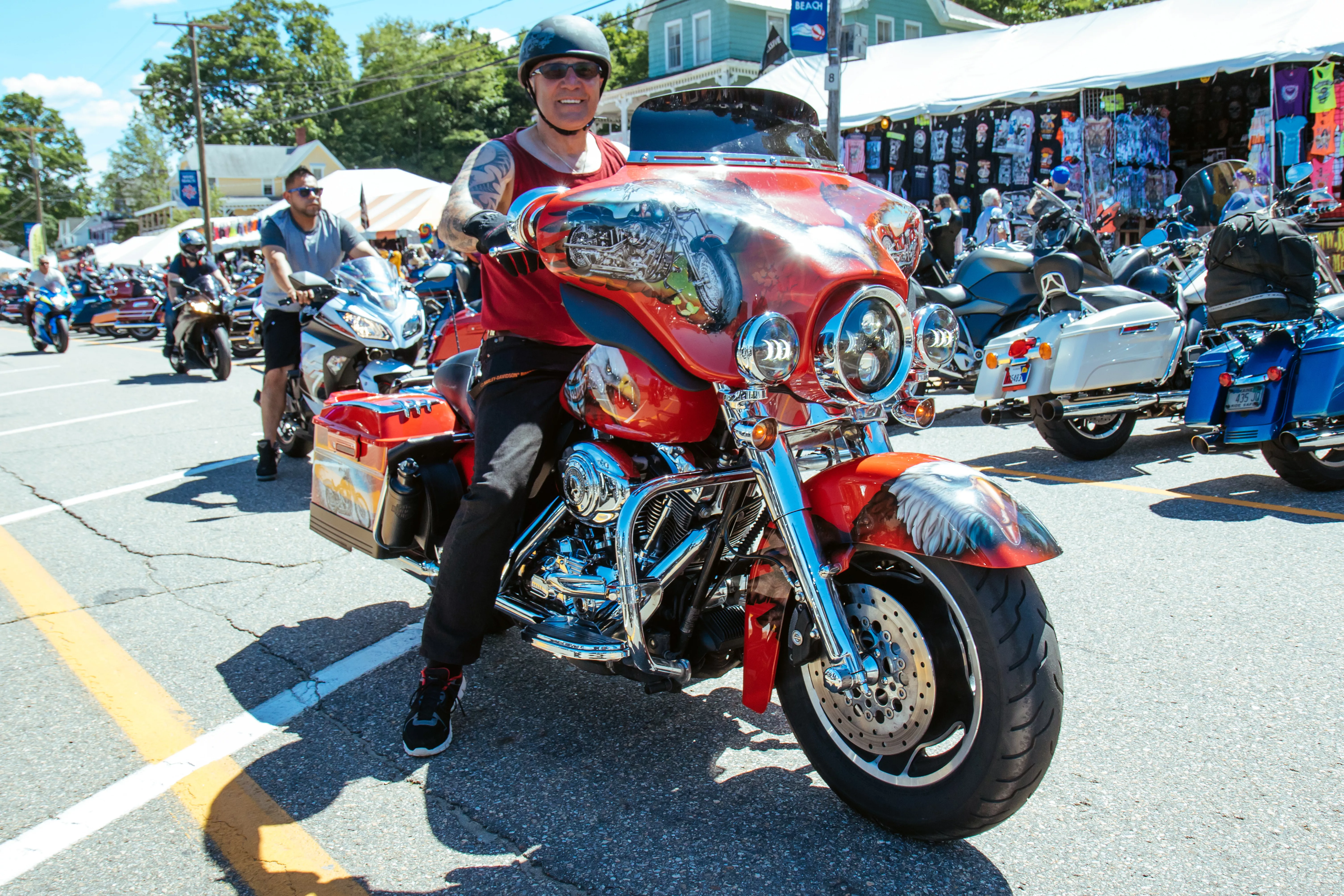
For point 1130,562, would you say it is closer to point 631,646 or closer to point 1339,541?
point 1339,541

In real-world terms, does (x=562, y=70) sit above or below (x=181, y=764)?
above

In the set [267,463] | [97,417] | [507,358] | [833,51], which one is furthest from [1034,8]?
[507,358]

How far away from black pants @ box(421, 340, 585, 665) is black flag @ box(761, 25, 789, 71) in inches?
612

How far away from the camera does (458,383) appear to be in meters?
3.75

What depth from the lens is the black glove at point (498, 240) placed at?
2.77m

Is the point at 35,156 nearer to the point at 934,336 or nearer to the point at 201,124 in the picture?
the point at 201,124

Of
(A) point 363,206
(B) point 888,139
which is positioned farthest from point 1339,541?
(B) point 888,139

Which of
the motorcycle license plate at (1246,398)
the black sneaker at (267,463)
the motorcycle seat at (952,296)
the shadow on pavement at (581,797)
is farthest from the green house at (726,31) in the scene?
the shadow on pavement at (581,797)

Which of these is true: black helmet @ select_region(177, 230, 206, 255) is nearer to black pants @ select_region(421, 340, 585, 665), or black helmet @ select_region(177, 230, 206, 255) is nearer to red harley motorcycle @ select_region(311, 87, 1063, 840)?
black pants @ select_region(421, 340, 585, 665)

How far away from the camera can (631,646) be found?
267cm

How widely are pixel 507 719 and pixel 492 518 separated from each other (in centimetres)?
74

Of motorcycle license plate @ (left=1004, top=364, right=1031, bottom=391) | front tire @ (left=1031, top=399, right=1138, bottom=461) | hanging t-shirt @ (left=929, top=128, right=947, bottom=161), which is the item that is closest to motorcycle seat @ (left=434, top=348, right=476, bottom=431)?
motorcycle license plate @ (left=1004, top=364, right=1031, bottom=391)

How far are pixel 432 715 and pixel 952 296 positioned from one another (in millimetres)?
6876

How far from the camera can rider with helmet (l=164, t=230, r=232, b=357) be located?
563 inches
